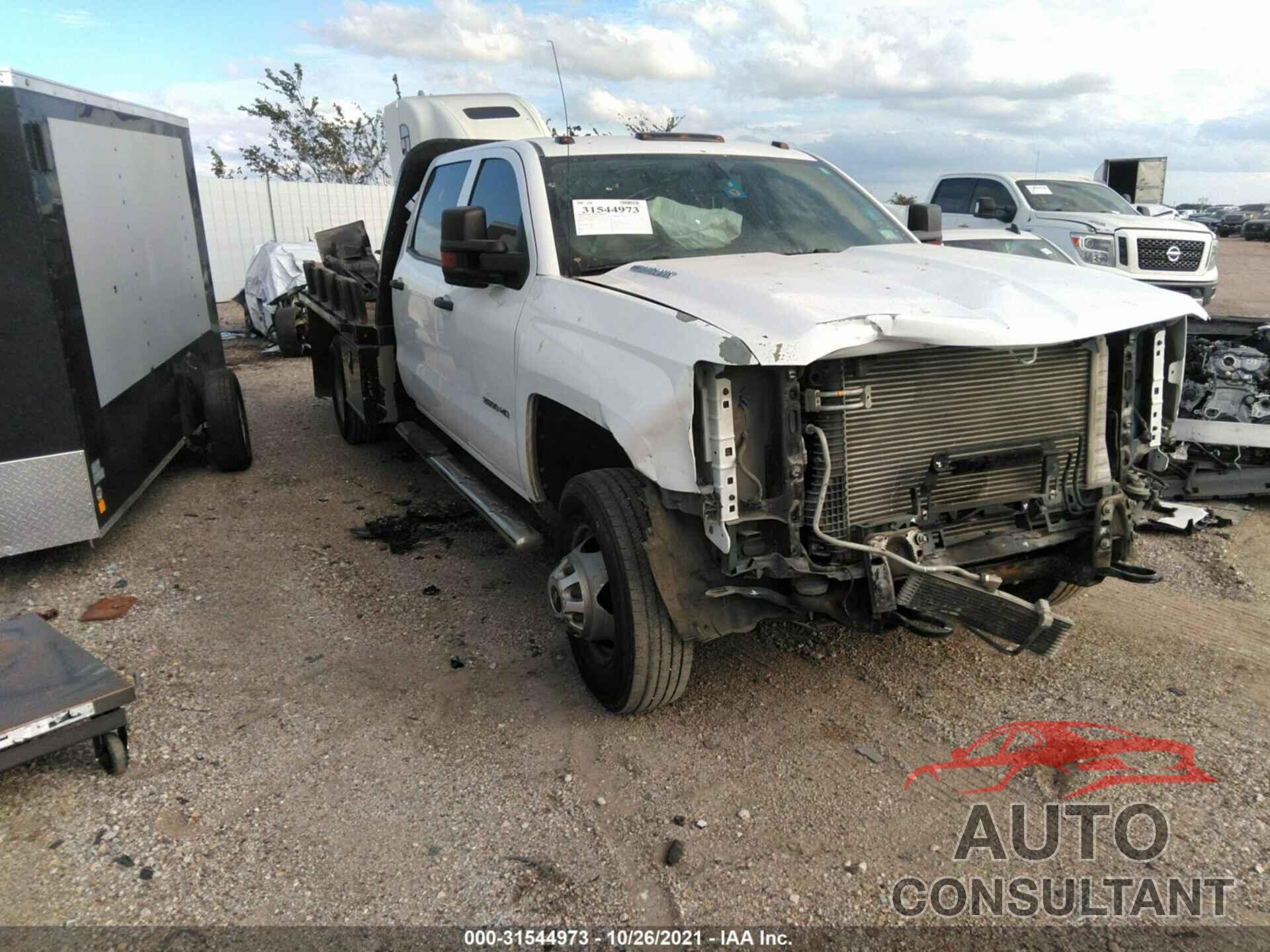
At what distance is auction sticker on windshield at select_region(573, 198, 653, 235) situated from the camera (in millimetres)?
4008

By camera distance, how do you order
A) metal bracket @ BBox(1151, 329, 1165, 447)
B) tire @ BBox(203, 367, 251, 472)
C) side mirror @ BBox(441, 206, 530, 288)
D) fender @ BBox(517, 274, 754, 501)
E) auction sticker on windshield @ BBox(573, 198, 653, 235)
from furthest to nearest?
1. tire @ BBox(203, 367, 251, 472)
2. auction sticker on windshield @ BBox(573, 198, 653, 235)
3. side mirror @ BBox(441, 206, 530, 288)
4. metal bracket @ BBox(1151, 329, 1165, 447)
5. fender @ BBox(517, 274, 754, 501)

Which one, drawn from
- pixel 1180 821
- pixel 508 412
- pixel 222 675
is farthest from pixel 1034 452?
pixel 222 675

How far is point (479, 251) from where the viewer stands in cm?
393

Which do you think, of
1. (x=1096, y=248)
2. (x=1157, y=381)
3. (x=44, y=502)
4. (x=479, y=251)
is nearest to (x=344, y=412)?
(x=44, y=502)

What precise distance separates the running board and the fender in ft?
2.42

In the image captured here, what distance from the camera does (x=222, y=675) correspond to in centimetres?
404

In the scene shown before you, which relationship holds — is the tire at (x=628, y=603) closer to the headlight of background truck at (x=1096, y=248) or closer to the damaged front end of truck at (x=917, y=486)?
the damaged front end of truck at (x=917, y=486)

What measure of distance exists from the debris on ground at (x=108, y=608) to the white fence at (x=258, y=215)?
15.4 metres

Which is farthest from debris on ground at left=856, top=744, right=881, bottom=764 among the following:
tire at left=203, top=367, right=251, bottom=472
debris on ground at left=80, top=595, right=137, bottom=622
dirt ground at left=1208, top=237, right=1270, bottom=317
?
dirt ground at left=1208, top=237, right=1270, bottom=317

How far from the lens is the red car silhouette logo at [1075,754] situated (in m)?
3.15

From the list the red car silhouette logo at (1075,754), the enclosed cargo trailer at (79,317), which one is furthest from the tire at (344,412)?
the red car silhouette logo at (1075,754)

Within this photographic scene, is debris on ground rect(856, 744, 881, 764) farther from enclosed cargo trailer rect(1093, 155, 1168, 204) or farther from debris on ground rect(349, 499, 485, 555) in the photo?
enclosed cargo trailer rect(1093, 155, 1168, 204)

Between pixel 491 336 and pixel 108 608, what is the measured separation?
8.03 feet

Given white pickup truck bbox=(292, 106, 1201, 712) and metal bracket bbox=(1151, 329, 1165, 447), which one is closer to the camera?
white pickup truck bbox=(292, 106, 1201, 712)
